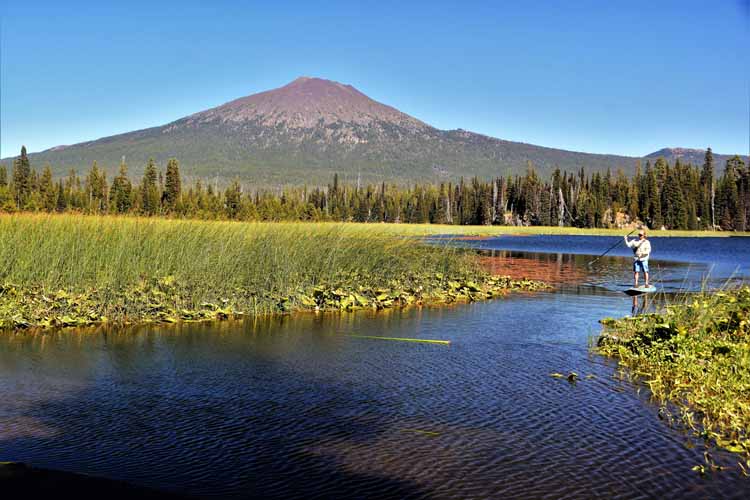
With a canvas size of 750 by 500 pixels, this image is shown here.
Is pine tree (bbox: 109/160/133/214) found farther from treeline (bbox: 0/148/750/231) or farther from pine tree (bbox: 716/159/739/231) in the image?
pine tree (bbox: 716/159/739/231)

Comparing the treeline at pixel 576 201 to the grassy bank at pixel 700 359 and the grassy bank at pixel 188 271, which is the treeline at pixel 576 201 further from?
the grassy bank at pixel 700 359

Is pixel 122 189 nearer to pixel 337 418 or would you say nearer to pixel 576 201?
pixel 337 418

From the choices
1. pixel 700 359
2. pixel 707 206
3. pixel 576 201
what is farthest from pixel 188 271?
pixel 576 201

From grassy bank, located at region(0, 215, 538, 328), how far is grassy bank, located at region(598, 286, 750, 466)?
6.60 meters

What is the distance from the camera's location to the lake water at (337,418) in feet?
19.7

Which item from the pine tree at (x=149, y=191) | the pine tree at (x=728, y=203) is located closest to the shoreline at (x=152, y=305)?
the pine tree at (x=149, y=191)

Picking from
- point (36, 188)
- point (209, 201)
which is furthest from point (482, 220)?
point (36, 188)

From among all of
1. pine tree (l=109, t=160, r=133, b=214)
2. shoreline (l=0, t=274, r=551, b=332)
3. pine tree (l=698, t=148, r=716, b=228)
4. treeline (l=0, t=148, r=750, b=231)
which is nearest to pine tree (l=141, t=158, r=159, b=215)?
pine tree (l=109, t=160, r=133, b=214)

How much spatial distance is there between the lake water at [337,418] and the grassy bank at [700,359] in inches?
17.3

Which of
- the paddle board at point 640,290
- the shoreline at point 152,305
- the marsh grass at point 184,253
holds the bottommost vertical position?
the paddle board at point 640,290

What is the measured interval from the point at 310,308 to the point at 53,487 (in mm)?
10051

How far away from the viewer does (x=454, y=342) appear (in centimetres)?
1212

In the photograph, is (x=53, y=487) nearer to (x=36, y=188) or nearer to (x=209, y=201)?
(x=209, y=201)

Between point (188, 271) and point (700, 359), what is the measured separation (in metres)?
9.80
